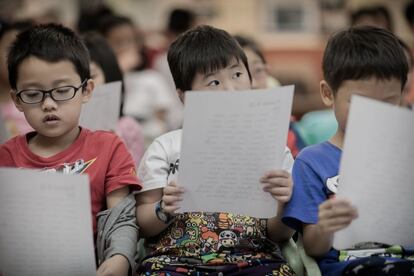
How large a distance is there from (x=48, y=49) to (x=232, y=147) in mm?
563

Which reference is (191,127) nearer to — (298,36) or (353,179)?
(353,179)

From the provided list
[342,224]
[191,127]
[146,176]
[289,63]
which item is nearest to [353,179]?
[342,224]

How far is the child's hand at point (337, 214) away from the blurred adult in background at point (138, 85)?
2.75 meters

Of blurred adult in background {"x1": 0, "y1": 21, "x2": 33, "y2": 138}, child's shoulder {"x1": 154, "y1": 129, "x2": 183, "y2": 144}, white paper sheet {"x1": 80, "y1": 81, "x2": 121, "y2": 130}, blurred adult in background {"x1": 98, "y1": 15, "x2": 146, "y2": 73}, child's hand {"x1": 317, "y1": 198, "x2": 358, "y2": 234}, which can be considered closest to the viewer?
child's hand {"x1": 317, "y1": 198, "x2": 358, "y2": 234}

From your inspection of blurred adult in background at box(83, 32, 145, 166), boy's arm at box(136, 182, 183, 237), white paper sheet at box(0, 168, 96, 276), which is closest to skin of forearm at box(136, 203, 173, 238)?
boy's arm at box(136, 182, 183, 237)

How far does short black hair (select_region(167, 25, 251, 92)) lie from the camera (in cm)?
186

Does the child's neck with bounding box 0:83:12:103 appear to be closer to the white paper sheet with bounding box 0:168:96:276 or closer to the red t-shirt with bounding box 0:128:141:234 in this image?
the red t-shirt with bounding box 0:128:141:234

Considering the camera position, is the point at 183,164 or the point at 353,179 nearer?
the point at 353,179

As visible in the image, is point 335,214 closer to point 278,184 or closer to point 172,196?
point 278,184

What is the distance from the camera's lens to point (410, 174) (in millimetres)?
1533

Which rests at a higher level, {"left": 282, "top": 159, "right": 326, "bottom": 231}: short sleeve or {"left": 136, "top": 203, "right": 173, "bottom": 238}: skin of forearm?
{"left": 282, "top": 159, "right": 326, "bottom": 231}: short sleeve

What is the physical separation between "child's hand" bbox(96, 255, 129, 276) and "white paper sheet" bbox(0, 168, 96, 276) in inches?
3.2

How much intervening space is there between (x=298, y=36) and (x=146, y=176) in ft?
20.7

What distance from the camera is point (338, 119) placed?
173 cm
